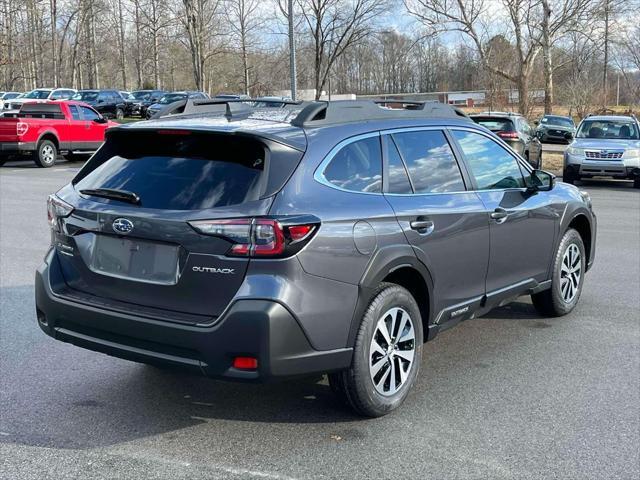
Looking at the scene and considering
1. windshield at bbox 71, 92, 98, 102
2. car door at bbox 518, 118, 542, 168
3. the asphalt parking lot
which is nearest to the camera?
the asphalt parking lot

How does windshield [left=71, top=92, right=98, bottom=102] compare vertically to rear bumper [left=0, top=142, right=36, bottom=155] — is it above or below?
above

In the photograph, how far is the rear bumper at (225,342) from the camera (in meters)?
3.48

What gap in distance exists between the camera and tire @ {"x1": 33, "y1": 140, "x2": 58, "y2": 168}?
2147 cm

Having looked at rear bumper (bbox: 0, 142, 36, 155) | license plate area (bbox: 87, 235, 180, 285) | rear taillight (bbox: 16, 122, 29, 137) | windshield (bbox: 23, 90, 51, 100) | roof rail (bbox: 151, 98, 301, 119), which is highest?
windshield (bbox: 23, 90, 51, 100)

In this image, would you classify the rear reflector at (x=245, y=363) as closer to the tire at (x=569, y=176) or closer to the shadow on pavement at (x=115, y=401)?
the shadow on pavement at (x=115, y=401)

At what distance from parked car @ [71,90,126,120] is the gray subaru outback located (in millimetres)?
39067

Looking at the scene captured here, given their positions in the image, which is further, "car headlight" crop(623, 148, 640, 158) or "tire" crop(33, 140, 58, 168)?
"tire" crop(33, 140, 58, 168)

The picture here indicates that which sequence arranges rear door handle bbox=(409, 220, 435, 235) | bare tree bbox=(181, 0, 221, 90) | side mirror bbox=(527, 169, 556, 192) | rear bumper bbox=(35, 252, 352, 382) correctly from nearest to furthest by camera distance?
1. rear bumper bbox=(35, 252, 352, 382)
2. rear door handle bbox=(409, 220, 435, 235)
3. side mirror bbox=(527, 169, 556, 192)
4. bare tree bbox=(181, 0, 221, 90)

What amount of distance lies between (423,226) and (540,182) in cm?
190

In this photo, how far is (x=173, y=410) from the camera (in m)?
4.26

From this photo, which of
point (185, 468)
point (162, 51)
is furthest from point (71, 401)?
point (162, 51)

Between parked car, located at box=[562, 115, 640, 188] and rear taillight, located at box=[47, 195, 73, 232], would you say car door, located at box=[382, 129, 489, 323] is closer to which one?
rear taillight, located at box=[47, 195, 73, 232]

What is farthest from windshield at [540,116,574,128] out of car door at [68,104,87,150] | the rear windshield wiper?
the rear windshield wiper

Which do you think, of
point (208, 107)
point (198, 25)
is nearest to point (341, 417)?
point (208, 107)
